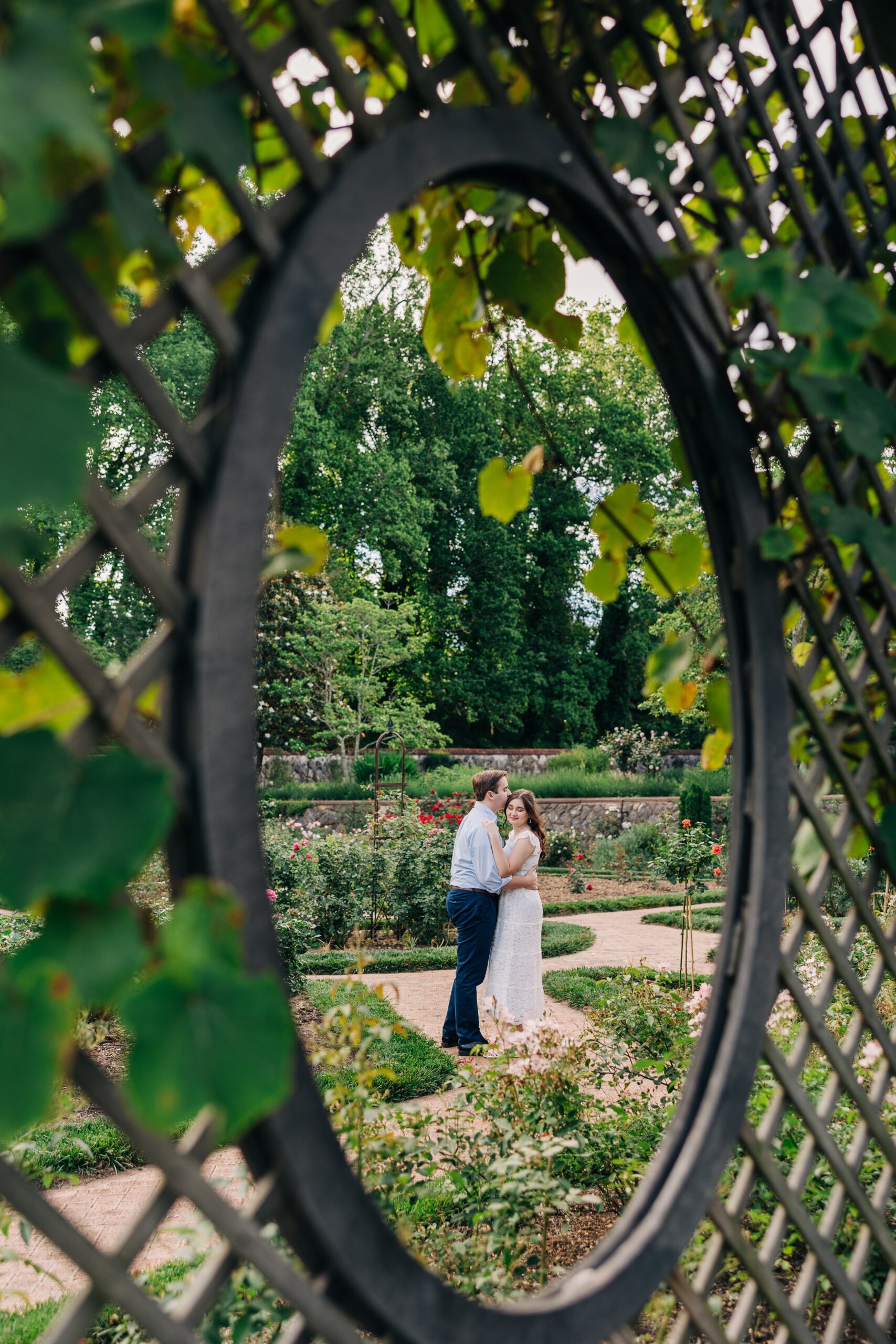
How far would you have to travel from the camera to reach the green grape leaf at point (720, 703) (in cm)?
146

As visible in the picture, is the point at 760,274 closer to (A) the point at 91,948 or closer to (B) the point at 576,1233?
(A) the point at 91,948

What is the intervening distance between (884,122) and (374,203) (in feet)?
3.88

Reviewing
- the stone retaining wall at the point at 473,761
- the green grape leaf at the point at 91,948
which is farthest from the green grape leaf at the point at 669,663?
the stone retaining wall at the point at 473,761

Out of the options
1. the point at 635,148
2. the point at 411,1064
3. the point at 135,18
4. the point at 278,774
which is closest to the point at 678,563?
the point at 635,148

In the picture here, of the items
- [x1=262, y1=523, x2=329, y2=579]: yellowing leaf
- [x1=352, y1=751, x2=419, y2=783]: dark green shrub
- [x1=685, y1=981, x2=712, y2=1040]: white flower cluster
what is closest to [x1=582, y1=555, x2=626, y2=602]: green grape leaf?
[x1=262, y1=523, x2=329, y2=579]: yellowing leaf

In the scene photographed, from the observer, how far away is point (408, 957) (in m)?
6.74

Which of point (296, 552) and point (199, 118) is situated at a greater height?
point (199, 118)

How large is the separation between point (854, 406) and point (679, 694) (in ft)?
2.03

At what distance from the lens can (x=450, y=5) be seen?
986mm

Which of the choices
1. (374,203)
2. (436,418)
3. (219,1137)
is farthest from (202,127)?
(436,418)

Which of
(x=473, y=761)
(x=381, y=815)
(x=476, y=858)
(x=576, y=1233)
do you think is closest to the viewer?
(x=576, y=1233)

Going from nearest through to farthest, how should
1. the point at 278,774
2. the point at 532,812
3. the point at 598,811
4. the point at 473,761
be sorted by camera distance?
the point at 532,812
the point at 598,811
the point at 278,774
the point at 473,761

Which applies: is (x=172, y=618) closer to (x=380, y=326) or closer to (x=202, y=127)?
(x=202, y=127)

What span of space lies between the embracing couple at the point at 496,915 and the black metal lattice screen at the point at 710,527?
2.46m
